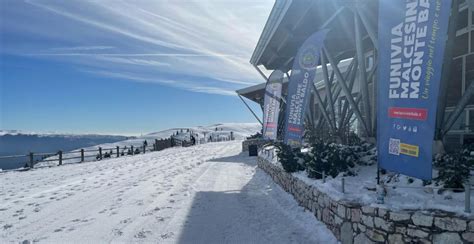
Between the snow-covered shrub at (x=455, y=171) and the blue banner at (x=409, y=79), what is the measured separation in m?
0.41

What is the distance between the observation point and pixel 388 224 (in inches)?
173

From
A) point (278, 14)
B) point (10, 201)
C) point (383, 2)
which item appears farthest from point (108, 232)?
point (278, 14)

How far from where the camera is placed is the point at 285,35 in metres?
13.0

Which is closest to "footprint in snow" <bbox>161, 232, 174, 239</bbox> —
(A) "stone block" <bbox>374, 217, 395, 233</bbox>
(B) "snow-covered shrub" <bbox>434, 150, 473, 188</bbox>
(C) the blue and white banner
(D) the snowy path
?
(D) the snowy path

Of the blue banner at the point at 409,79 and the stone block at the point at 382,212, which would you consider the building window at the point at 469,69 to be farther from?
the stone block at the point at 382,212

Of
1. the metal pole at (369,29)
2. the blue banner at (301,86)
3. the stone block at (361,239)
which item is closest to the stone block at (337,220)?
the stone block at (361,239)

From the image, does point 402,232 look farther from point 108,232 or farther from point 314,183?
point 108,232

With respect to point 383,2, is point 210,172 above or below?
below

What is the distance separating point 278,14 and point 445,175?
7.28 meters

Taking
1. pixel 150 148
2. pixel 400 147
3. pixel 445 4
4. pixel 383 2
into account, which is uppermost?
pixel 383 2

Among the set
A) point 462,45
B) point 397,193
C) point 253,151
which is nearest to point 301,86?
point 462,45

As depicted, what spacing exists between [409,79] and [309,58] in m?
5.14

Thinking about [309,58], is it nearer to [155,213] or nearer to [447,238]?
[155,213]

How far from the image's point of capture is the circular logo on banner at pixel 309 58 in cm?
961
